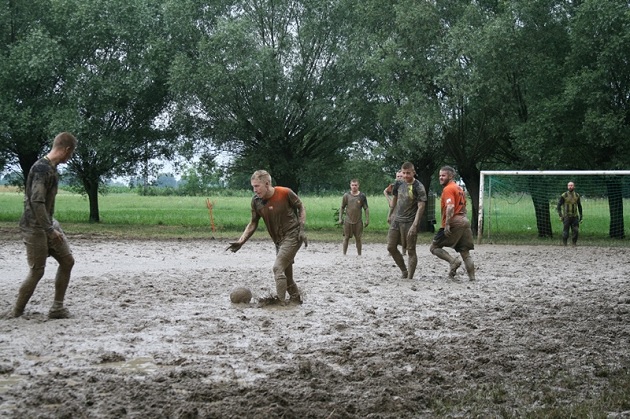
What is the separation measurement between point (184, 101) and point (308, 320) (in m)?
24.0

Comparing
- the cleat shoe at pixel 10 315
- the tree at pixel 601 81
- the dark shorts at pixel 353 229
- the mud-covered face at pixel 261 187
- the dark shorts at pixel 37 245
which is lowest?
the cleat shoe at pixel 10 315

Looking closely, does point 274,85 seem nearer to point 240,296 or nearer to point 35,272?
point 240,296

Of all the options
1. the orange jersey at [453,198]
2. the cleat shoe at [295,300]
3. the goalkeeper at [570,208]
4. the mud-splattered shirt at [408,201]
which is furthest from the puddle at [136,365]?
the goalkeeper at [570,208]

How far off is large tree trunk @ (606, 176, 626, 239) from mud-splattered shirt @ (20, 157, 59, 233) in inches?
925

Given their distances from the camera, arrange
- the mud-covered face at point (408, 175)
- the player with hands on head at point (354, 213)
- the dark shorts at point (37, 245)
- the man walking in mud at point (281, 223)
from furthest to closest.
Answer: the player with hands on head at point (354, 213)
the mud-covered face at point (408, 175)
the man walking in mud at point (281, 223)
the dark shorts at point (37, 245)

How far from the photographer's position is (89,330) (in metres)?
8.98

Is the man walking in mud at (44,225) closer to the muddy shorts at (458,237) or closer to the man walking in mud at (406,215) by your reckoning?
the man walking in mud at (406,215)

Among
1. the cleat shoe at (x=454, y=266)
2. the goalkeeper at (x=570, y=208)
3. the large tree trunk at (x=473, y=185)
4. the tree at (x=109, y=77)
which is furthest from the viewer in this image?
the tree at (x=109, y=77)

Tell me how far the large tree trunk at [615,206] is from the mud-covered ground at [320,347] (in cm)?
1499

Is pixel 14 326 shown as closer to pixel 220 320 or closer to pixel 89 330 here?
pixel 89 330

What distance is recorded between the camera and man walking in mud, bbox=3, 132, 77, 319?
9.27m

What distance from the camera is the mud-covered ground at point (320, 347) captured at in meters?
6.04

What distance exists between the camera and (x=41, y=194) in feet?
30.3

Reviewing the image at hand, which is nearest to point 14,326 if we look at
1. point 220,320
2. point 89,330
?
point 89,330
